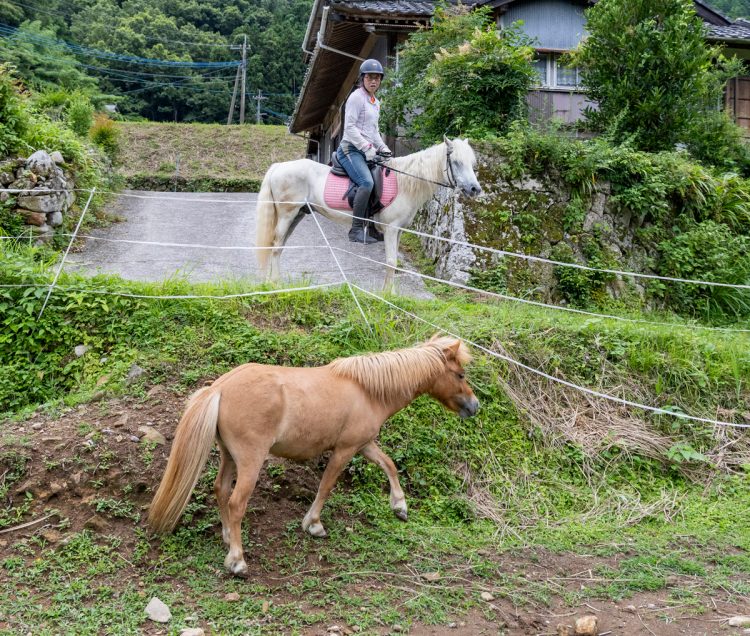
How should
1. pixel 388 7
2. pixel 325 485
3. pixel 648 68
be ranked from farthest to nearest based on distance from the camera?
pixel 388 7
pixel 648 68
pixel 325 485

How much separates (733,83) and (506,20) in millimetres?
6339

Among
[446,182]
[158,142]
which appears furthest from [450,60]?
[158,142]

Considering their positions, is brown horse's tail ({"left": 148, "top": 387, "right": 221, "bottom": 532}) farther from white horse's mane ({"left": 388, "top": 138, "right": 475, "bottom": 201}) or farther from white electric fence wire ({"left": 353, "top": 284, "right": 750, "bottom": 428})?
white horse's mane ({"left": 388, "top": 138, "right": 475, "bottom": 201})

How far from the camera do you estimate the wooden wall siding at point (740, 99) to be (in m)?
17.3

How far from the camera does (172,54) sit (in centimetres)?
4650

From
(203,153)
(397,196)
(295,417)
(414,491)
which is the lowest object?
(414,491)

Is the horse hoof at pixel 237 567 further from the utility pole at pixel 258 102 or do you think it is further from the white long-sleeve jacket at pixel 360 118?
the utility pole at pixel 258 102

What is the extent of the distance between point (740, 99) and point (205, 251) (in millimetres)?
13913

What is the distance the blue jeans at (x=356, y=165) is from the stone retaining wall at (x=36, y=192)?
411 centimetres

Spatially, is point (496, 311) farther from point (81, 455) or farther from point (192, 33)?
point (192, 33)

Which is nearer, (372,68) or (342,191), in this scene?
(372,68)

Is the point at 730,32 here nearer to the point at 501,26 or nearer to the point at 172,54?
the point at 501,26

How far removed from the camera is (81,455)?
478cm

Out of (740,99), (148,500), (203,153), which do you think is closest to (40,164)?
(148,500)
